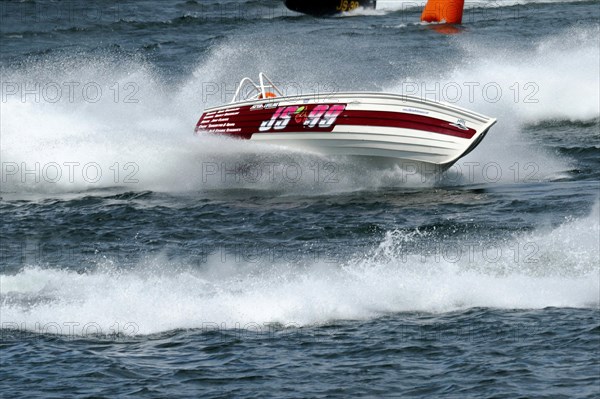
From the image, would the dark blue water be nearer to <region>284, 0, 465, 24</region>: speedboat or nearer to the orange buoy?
the orange buoy

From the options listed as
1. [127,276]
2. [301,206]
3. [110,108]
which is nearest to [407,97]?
[301,206]

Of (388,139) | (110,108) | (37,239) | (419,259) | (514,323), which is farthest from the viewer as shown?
(110,108)

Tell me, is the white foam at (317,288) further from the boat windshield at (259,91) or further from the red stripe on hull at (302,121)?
the boat windshield at (259,91)

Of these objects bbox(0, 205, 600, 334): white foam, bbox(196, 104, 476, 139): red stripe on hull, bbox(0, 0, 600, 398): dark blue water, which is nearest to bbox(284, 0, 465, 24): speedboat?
bbox(0, 0, 600, 398): dark blue water

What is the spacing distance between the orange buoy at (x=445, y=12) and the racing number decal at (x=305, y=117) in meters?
19.5

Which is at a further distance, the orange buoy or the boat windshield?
the orange buoy

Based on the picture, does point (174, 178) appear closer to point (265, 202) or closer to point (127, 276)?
point (265, 202)

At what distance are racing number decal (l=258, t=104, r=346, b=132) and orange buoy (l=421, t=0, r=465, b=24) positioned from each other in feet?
64.0

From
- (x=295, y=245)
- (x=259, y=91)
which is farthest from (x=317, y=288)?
(x=259, y=91)

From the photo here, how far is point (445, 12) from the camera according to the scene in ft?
115

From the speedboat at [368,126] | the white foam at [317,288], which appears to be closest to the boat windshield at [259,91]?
the speedboat at [368,126]

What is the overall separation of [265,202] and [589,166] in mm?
5223

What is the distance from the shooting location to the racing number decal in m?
16.4

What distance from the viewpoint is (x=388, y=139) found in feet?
52.6
